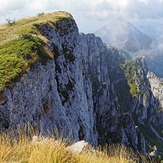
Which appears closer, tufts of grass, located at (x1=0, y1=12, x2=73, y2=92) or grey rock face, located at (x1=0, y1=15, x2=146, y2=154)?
grey rock face, located at (x1=0, y1=15, x2=146, y2=154)

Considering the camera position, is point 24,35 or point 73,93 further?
point 73,93

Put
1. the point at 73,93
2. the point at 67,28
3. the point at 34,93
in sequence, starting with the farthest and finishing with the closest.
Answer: the point at 67,28
the point at 73,93
the point at 34,93

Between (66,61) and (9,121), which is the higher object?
(66,61)

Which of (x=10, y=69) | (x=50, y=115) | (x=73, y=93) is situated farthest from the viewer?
(x=73, y=93)

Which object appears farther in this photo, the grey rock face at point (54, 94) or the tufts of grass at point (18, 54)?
the tufts of grass at point (18, 54)

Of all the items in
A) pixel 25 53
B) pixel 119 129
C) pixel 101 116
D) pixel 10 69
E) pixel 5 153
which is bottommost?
pixel 119 129

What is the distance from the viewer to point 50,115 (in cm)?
2811

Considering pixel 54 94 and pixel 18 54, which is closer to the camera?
pixel 18 54

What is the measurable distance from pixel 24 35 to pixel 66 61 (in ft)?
45.9

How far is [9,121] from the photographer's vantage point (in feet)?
65.7

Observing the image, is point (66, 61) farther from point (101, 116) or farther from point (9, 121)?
point (101, 116)

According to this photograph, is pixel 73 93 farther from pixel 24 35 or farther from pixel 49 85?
pixel 24 35

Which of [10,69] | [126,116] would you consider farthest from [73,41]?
[126,116]

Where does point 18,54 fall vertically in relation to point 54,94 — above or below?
above
